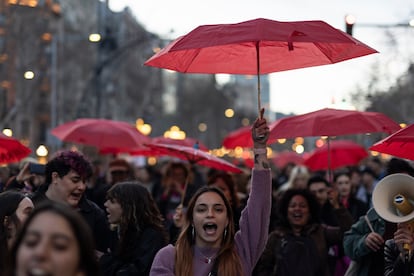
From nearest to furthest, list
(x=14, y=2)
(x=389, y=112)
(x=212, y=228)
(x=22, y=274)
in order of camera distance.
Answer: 1. (x=22, y=274)
2. (x=212, y=228)
3. (x=14, y=2)
4. (x=389, y=112)

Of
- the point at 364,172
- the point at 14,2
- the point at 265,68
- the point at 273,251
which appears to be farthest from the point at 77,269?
the point at 14,2

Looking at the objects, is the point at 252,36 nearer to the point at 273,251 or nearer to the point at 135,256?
the point at 135,256

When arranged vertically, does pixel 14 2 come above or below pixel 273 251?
above

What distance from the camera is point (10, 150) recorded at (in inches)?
345

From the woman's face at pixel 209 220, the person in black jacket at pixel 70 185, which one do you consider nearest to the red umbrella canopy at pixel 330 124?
the person in black jacket at pixel 70 185

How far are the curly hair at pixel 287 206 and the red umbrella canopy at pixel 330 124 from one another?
1367 mm

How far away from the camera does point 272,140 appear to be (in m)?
9.70

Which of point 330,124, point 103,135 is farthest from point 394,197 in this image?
point 103,135

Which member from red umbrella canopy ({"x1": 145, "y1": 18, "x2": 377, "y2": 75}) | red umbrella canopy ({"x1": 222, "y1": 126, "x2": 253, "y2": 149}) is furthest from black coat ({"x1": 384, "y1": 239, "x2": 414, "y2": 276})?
red umbrella canopy ({"x1": 222, "y1": 126, "x2": 253, "y2": 149})

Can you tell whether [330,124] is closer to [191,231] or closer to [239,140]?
[191,231]

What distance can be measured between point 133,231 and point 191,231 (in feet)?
4.17

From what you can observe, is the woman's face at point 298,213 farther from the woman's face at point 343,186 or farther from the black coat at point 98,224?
the woman's face at point 343,186

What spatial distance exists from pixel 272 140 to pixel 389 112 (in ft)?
142

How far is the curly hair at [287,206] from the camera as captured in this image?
8.14 meters
